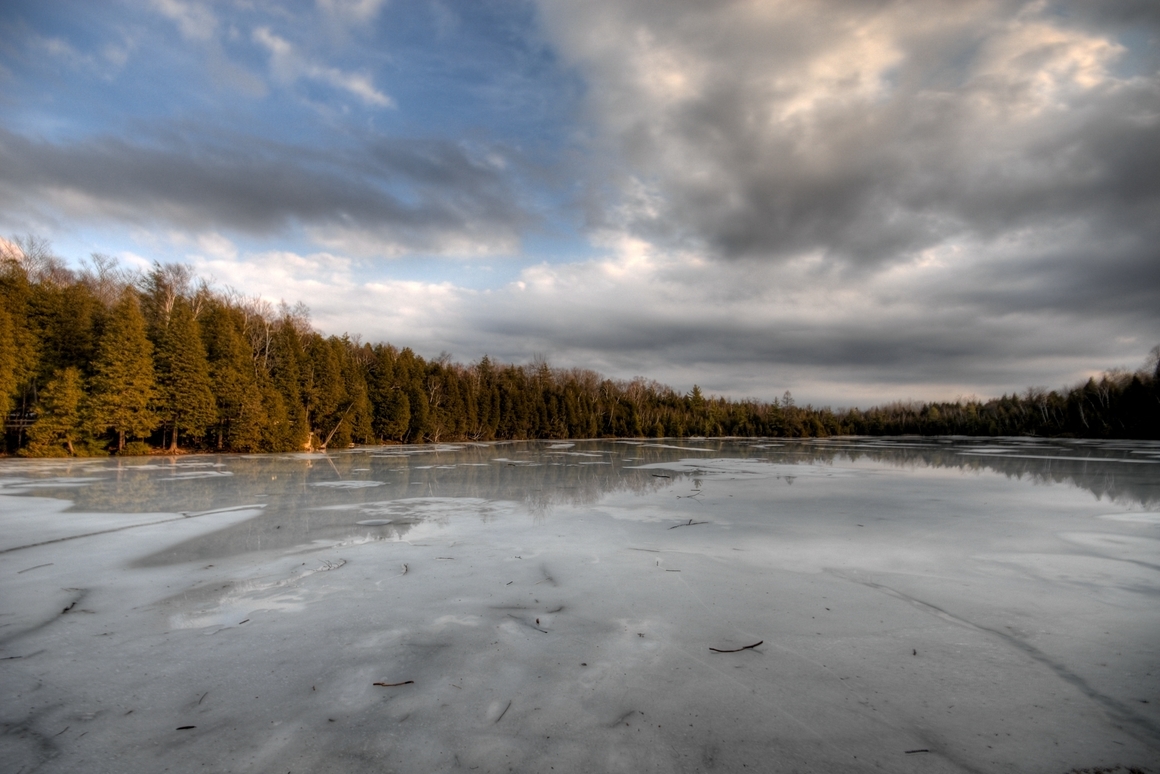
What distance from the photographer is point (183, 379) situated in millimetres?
27203

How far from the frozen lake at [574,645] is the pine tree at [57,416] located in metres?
21.2

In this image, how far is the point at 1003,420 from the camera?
83.0 m

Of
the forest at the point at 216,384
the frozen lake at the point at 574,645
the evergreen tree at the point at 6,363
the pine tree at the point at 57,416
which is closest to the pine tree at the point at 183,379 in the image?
the forest at the point at 216,384

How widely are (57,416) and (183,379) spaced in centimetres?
507

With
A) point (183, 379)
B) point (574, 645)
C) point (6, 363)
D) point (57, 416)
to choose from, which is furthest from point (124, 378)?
point (574, 645)

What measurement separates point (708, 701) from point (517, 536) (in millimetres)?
4773

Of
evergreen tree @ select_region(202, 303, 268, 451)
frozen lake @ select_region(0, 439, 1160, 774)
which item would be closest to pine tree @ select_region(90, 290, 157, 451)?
evergreen tree @ select_region(202, 303, 268, 451)

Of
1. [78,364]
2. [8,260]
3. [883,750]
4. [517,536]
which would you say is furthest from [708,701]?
[8,260]

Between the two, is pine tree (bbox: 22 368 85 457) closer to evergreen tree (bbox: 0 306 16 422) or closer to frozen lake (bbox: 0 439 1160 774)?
evergreen tree (bbox: 0 306 16 422)

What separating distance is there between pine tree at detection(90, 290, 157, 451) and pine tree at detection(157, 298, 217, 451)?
0.83m

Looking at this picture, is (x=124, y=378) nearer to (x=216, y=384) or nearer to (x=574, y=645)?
(x=216, y=384)

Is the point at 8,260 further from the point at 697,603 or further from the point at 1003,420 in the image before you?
the point at 1003,420

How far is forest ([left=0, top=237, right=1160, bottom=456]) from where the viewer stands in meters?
24.5

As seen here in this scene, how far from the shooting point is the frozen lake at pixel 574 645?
Result: 8.40ft
